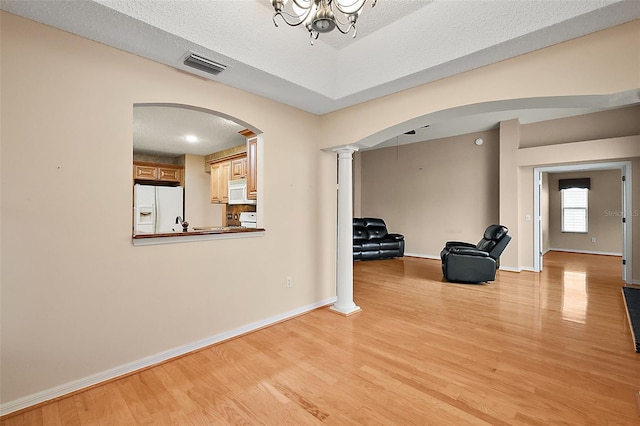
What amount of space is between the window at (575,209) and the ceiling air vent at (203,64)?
10.3m

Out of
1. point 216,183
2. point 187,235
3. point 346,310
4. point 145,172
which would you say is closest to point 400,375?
point 346,310

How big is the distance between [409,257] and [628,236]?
412 centimetres

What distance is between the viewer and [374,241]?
23.8 ft

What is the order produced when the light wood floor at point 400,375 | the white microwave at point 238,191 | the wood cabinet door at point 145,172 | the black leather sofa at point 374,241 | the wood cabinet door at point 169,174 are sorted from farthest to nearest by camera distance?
the black leather sofa at point 374,241 < the wood cabinet door at point 169,174 < the wood cabinet door at point 145,172 < the white microwave at point 238,191 < the light wood floor at point 400,375

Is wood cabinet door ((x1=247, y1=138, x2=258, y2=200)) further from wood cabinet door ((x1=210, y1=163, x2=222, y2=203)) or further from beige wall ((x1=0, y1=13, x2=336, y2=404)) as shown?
wood cabinet door ((x1=210, y1=163, x2=222, y2=203))

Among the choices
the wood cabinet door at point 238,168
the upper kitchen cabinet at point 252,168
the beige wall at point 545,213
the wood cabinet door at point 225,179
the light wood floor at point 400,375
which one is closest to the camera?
the light wood floor at point 400,375

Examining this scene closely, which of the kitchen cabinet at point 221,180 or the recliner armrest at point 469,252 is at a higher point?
the kitchen cabinet at point 221,180

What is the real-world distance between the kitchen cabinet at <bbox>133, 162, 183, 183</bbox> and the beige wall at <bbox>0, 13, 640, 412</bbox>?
4686 millimetres

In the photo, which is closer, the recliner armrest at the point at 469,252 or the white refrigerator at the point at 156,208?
the recliner armrest at the point at 469,252

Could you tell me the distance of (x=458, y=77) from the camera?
102 inches

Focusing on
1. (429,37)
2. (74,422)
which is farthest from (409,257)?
(74,422)

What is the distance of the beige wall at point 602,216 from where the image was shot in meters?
7.91

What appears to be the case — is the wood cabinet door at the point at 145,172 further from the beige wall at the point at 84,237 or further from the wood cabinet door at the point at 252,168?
the beige wall at the point at 84,237

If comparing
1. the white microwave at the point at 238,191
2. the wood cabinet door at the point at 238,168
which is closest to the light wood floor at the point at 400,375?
the white microwave at the point at 238,191
